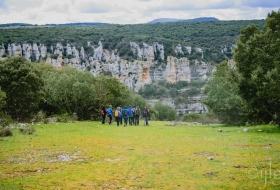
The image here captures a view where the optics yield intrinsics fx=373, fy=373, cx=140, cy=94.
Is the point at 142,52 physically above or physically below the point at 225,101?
above

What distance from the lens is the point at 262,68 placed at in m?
30.9

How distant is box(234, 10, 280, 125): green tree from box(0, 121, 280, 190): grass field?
25.3ft

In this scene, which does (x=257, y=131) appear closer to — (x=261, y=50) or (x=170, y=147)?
(x=261, y=50)

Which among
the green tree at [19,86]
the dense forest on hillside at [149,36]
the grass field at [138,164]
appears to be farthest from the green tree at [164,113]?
the grass field at [138,164]

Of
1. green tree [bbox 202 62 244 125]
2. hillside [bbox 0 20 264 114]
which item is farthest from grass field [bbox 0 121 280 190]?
hillside [bbox 0 20 264 114]

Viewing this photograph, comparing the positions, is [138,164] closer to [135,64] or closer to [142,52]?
[135,64]

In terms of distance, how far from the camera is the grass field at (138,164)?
40.7ft

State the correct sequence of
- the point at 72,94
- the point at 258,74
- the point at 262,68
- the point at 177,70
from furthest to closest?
1. the point at 177,70
2. the point at 72,94
3. the point at 262,68
4. the point at 258,74

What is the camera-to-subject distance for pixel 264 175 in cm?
1325

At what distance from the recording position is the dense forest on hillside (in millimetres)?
144750

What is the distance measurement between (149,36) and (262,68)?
139 m

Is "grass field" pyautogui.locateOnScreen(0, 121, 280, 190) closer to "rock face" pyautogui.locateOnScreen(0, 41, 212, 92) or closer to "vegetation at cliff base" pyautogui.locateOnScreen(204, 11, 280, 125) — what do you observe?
"vegetation at cliff base" pyautogui.locateOnScreen(204, 11, 280, 125)

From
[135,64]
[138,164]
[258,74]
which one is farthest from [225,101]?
[135,64]

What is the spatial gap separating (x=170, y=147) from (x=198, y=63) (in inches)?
5297
